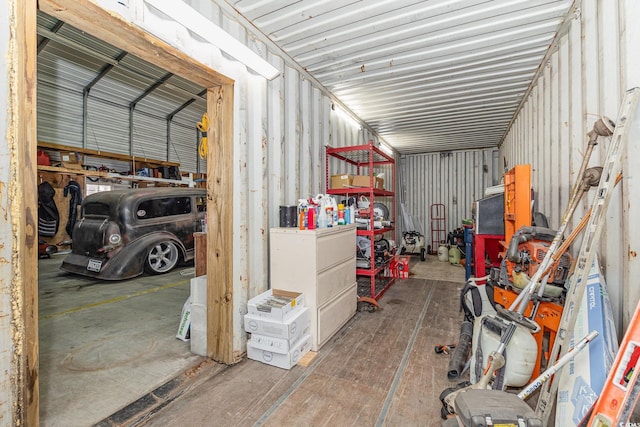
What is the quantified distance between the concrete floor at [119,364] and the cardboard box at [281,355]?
6 cm

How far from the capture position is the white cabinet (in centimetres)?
258

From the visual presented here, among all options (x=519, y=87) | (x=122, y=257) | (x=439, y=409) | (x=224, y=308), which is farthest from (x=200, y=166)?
(x=439, y=409)

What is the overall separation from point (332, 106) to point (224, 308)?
3378 millimetres

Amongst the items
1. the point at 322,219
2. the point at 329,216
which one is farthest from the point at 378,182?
the point at 322,219

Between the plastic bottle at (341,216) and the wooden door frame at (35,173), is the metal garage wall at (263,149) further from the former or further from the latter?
the plastic bottle at (341,216)

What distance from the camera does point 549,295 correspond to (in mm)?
→ 2043

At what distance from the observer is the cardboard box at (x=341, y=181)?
392 centimetres

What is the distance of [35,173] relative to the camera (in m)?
1.28

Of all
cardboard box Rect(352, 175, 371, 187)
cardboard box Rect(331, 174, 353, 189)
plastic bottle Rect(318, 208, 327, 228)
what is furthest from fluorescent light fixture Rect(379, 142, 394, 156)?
plastic bottle Rect(318, 208, 327, 228)

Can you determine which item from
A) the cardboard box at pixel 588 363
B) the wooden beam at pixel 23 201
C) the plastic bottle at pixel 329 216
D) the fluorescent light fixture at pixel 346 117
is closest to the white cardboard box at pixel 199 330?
the wooden beam at pixel 23 201

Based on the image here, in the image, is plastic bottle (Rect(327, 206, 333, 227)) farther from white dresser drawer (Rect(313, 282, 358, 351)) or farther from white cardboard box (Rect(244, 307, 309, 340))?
white cardboard box (Rect(244, 307, 309, 340))

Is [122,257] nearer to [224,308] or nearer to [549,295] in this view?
[224,308]

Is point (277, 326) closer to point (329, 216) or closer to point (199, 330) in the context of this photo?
point (199, 330)

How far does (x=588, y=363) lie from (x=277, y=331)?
6.33 feet
